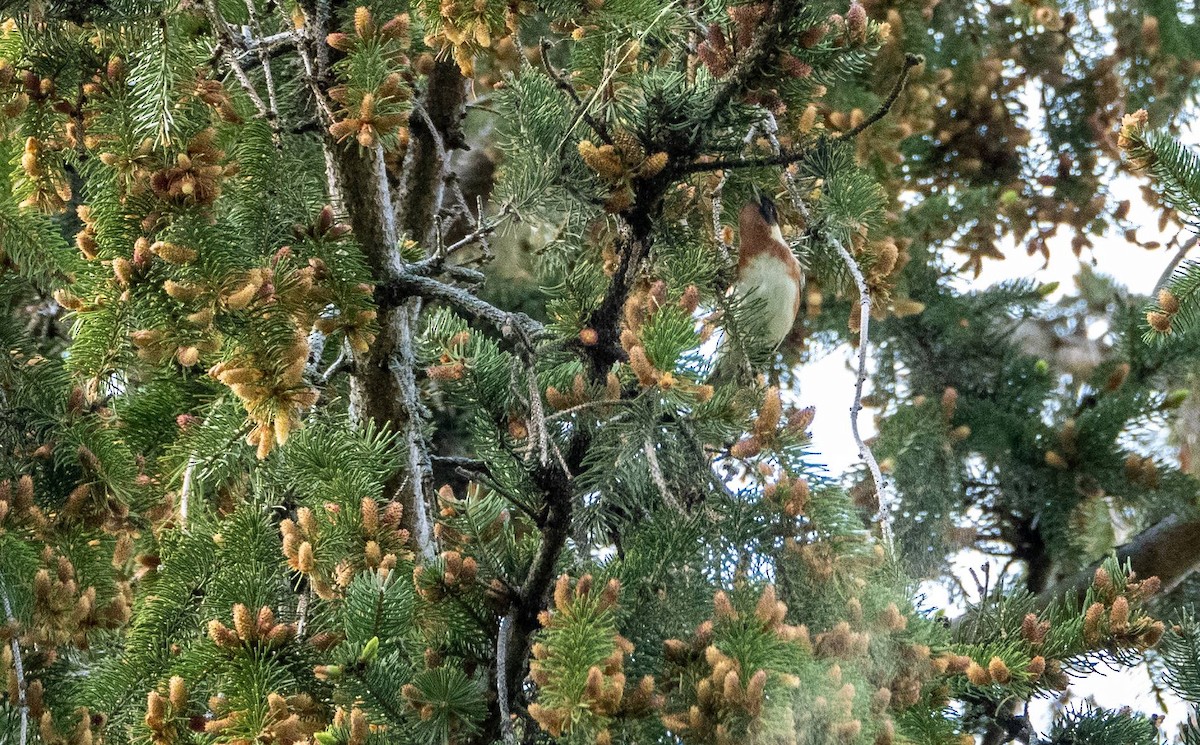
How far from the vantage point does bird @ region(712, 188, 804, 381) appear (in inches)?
51.3

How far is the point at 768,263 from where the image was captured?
1333 mm

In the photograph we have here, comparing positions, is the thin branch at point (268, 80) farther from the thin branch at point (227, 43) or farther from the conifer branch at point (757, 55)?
the conifer branch at point (757, 55)

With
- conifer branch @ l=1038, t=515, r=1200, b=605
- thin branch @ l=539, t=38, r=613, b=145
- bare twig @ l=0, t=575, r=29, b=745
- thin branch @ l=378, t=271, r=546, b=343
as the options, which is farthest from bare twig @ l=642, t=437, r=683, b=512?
conifer branch @ l=1038, t=515, r=1200, b=605

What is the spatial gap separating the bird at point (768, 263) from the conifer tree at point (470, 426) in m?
0.03

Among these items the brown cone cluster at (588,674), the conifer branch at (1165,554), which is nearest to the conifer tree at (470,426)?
the brown cone cluster at (588,674)

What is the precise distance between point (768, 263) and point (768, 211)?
7 centimetres

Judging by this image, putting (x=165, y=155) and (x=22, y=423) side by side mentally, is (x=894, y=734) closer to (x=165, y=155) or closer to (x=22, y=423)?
(x=165, y=155)

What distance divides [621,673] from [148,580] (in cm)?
52

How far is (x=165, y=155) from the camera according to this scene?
3.13 feet

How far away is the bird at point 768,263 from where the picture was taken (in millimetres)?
1302

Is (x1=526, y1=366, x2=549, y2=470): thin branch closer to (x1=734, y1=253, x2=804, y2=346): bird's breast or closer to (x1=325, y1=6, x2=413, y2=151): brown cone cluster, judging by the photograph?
(x1=325, y1=6, x2=413, y2=151): brown cone cluster

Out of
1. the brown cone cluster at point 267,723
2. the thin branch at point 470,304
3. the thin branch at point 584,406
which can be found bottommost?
the brown cone cluster at point 267,723

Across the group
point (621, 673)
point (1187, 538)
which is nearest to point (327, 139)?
point (621, 673)

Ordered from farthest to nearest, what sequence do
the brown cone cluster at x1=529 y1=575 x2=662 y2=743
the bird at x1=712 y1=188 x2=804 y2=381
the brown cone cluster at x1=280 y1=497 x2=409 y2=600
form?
1. the bird at x1=712 y1=188 x2=804 y2=381
2. the brown cone cluster at x1=280 y1=497 x2=409 y2=600
3. the brown cone cluster at x1=529 y1=575 x2=662 y2=743
